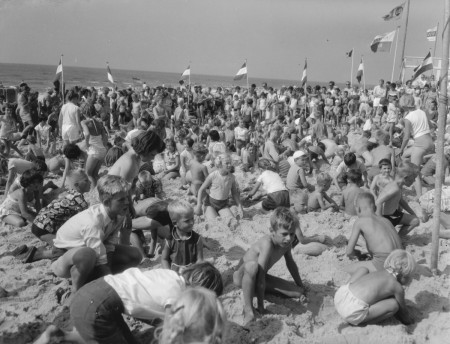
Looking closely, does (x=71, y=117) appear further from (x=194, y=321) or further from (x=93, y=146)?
(x=194, y=321)

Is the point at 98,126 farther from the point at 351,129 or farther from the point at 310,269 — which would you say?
the point at 351,129

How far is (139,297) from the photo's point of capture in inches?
106

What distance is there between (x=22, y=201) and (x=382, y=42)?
1449 centimetres

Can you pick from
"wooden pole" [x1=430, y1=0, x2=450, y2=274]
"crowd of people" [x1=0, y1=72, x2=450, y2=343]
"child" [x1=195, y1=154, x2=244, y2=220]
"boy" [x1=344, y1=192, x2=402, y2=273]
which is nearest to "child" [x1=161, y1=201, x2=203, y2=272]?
"crowd of people" [x1=0, y1=72, x2=450, y2=343]

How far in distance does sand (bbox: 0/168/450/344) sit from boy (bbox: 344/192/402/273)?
339 millimetres

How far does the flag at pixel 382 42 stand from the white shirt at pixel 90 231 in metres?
14.9

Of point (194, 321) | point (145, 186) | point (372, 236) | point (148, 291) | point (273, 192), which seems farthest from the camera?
point (273, 192)

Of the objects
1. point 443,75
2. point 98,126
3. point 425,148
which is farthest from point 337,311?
point 98,126

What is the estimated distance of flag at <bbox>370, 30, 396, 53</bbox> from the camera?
1599cm

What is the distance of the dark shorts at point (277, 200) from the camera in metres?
6.35

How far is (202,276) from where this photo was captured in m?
2.76

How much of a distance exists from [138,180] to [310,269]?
2398 mm

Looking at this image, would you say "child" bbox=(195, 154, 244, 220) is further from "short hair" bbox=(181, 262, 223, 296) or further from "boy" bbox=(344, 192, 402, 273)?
"short hair" bbox=(181, 262, 223, 296)

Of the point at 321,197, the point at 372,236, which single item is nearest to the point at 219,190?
the point at 321,197
